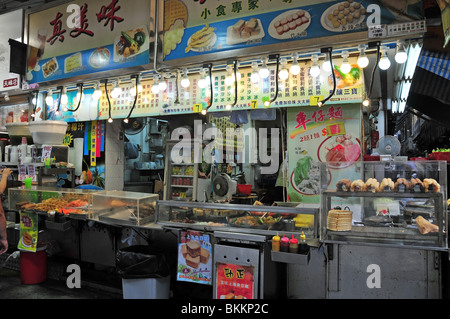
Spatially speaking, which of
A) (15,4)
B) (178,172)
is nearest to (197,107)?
(178,172)

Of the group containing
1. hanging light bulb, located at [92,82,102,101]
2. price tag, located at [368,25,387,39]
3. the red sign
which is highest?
the red sign

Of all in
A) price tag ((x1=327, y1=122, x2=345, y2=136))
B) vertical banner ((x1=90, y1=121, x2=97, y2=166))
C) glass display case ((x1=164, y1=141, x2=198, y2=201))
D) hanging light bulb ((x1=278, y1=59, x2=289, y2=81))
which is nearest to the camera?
hanging light bulb ((x1=278, y1=59, x2=289, y2=81))

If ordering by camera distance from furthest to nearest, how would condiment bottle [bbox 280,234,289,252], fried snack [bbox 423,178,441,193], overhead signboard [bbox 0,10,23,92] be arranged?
overhead signboard [bbox 0,10,23,92], condiment bottle [bbox 280,234,289,252], fried snack [bbox 423,178,441,193]

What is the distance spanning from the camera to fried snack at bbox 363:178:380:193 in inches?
122

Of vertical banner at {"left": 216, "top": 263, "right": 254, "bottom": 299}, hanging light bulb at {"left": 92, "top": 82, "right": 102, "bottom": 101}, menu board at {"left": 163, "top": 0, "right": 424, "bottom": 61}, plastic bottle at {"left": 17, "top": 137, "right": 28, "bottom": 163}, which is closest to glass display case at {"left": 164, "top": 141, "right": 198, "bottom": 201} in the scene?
hanging light bulb at {"left": 92, "top": 82, "right": 102, "bottom": 101}

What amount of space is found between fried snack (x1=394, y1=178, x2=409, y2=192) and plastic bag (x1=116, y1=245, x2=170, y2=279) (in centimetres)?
258

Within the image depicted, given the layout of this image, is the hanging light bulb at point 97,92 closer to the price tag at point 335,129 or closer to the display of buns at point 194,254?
the display of buns at point 194,254

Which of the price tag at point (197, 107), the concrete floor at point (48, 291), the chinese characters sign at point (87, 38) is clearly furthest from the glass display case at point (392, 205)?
the chinese characters sign at point (87, 38)

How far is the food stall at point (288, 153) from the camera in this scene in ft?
10.3

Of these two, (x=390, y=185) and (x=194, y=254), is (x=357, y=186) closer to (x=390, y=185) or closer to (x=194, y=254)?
(x=390, y=185)

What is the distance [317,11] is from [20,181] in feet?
18.6

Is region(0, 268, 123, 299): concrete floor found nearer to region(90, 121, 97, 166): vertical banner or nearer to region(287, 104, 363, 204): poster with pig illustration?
region(90, 121, 97, 166): vertical banner

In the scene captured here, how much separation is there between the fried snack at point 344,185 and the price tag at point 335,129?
1897 millimetres
